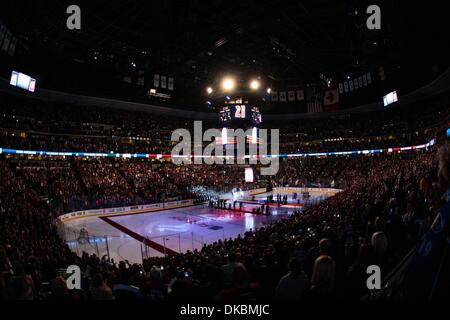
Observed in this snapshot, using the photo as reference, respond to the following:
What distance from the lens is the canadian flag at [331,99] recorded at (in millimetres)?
45281

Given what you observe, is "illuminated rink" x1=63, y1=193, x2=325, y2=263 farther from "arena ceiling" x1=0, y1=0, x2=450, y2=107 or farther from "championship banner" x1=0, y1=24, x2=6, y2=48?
"arena ceiling" x1=0, y1=0, x2=450, y2=107

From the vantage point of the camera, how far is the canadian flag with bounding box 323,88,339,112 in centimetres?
4528

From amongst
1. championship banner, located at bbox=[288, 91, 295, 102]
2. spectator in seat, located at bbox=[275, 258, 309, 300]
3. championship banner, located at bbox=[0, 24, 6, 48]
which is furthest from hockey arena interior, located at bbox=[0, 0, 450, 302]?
championship banner, located at bbox=[0, 24, 6, 48]

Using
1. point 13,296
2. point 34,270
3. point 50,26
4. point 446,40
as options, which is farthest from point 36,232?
point 446,40

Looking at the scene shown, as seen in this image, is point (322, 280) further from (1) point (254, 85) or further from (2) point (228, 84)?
(1) point (254, 85)

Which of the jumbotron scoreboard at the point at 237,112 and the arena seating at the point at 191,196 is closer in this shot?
the arena seating at the point at 191,196

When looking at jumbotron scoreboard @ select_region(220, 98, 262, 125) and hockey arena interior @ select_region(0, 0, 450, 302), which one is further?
jumbotron scoreboard @ select_region(220, 98, 262, 125)

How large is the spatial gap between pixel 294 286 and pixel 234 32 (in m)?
21.5

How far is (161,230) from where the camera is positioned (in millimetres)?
20125

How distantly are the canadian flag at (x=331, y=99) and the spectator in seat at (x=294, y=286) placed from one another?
151 feet

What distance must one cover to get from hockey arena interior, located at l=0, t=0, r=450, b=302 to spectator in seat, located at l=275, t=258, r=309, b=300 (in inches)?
0.7

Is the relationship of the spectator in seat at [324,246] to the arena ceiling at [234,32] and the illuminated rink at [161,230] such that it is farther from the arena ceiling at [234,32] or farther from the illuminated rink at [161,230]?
the arena ceiling at [234,32]

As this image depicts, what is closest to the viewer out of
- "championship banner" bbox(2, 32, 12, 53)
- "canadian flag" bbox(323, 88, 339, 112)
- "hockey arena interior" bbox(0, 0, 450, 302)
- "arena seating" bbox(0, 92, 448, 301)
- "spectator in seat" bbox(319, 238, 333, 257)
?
"arena seating" bbox(0, 92, 448, 301)

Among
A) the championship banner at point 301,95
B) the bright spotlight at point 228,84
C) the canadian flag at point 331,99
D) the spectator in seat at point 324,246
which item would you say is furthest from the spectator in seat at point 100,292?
the canadian flag at point 331,99
